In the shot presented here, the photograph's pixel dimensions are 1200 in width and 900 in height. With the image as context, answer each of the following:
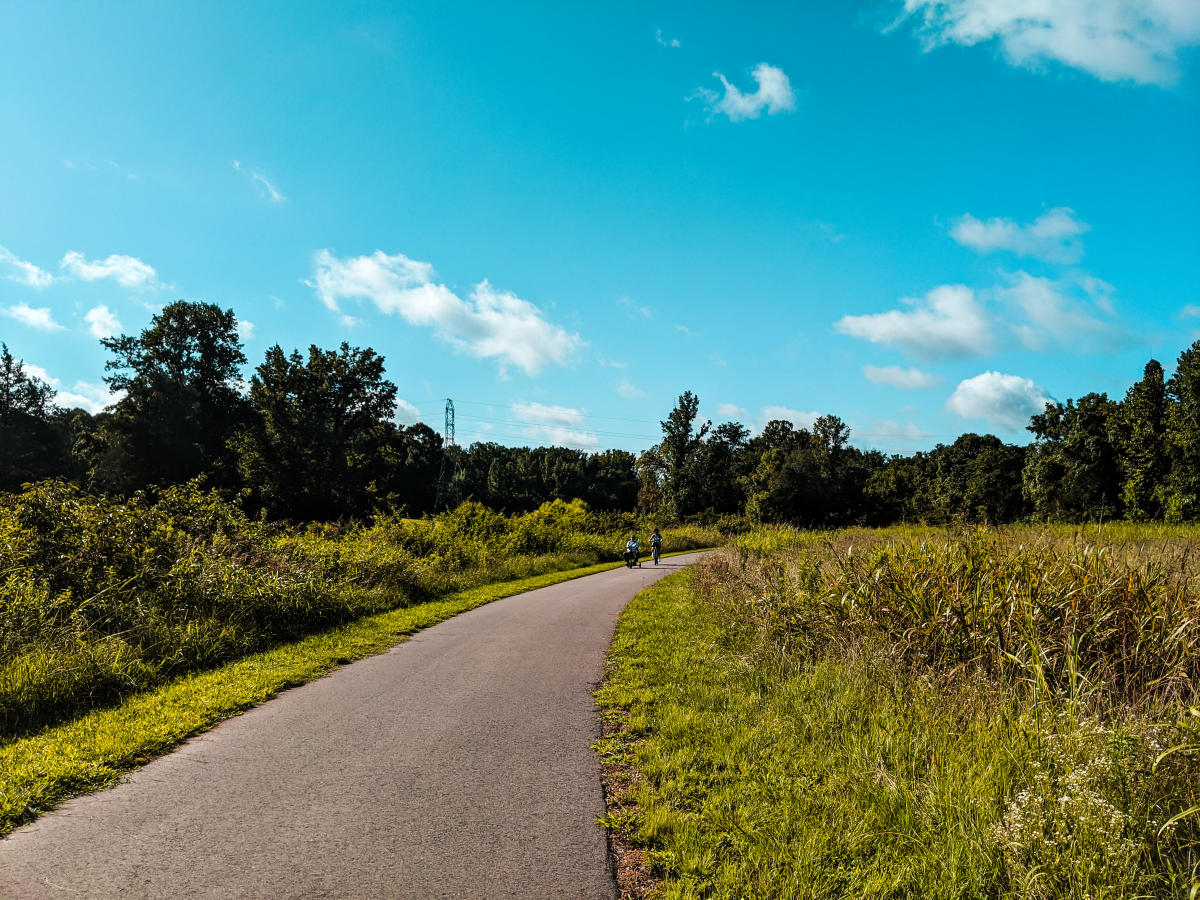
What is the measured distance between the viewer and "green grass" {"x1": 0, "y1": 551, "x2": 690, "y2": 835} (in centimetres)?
443

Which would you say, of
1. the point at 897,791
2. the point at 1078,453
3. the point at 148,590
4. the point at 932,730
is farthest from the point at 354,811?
the point at 1078,453

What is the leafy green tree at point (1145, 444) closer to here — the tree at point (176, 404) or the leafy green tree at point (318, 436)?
the leafy green tree at point (318, 436)

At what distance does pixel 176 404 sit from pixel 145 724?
46115mm

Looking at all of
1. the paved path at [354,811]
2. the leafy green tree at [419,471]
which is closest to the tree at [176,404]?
the leafy green tree at [419,471]

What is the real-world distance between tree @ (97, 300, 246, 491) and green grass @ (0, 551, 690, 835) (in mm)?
39496

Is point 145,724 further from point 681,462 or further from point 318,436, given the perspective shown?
point 681,462

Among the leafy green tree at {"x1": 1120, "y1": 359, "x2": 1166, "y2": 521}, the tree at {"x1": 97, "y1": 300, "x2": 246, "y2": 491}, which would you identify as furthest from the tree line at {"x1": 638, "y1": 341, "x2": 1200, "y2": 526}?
the tree at {"x1": 97, "y1": 300, "x2": 246, "y2": 491}

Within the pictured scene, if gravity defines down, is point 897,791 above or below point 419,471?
below

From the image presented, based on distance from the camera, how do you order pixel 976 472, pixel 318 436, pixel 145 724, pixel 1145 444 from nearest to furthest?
pixel 145 724
pixel 1145 444
pixel 318 436
pixel 976 472

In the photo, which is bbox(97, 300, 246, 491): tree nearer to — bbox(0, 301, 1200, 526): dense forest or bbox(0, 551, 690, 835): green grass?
bbox(0, 301, 1200, 526): dense forest

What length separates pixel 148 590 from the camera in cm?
971

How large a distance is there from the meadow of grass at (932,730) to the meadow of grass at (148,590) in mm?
5938

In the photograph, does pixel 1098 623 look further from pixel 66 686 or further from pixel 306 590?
pixel 306 590

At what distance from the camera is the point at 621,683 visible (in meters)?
7.57
